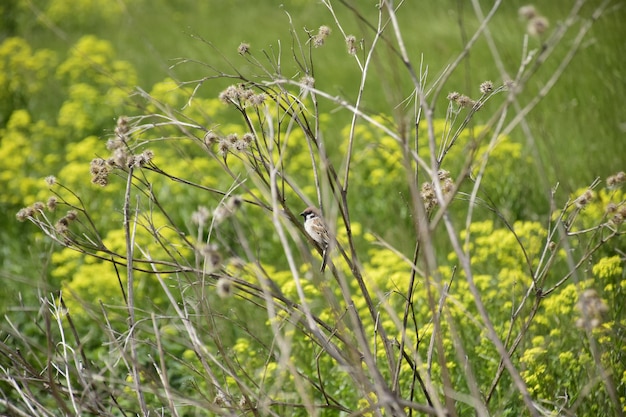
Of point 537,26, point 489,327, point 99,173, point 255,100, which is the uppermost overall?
point 537,26

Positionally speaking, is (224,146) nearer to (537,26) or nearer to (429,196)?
(429,196)

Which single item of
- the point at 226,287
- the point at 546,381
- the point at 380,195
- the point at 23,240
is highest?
the point at 226,287

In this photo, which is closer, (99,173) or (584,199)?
(584,199)

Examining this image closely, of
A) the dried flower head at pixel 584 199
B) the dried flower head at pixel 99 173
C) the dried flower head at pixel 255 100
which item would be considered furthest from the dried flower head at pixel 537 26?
the dried flower head at pixel 99 173

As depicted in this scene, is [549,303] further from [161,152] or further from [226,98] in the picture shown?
[161,152]

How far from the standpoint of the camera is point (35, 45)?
1274 cm

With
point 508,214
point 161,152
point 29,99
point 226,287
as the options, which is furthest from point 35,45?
point 226,287

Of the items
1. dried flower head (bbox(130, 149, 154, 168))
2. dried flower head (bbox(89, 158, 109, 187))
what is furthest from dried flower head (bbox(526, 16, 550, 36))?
dried flower head (bbox(89, 158, 109, 187))

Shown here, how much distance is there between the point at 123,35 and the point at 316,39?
11.6 metres

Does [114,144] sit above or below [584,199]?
above

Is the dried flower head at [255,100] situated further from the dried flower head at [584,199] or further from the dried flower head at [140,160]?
the dried flower head at [584,199]

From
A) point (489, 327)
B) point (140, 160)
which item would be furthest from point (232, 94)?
point (489, 327)

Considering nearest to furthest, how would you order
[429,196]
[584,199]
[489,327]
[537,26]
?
1. [537,26]
2. [489,327]
3. [584,199]
4. [429,196]

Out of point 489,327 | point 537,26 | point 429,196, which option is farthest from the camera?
point 429,196
